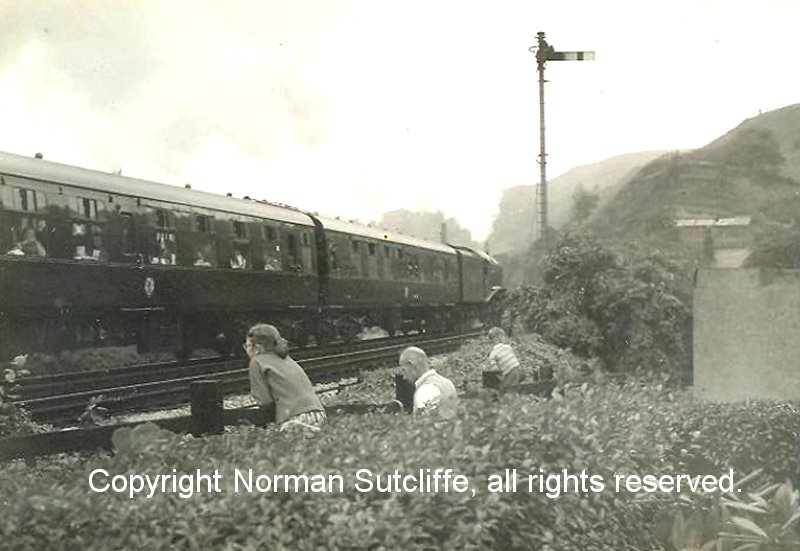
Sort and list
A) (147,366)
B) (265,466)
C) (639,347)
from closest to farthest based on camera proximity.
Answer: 1. (265,466)
2. (147,366)
3. (639,347)

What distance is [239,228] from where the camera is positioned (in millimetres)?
12055

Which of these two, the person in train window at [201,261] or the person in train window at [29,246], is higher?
the person in train window at [29,246]

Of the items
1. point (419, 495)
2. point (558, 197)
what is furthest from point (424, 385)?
point (558, 197)

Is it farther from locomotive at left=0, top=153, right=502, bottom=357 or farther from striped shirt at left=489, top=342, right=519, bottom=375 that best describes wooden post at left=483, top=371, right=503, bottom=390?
locomotive at left=0, top=153, right=502, bottom=357

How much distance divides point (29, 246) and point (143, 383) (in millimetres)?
1951

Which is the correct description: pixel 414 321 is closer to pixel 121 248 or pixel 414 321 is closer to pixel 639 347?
pixel 639 347

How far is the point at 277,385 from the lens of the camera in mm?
5551

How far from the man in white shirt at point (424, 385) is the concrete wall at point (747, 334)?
4.06 m

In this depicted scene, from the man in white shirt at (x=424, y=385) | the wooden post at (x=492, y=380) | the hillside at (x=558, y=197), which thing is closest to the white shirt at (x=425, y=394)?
the man in white shirt at (x=424, y=385)

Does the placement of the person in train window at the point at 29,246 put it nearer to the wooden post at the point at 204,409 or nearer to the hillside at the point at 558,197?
the wooden post at the point at 204,409

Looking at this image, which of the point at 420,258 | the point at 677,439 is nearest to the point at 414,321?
the point at 420,258

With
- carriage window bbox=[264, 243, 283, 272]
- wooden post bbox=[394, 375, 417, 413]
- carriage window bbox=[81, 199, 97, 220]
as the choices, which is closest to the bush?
wooden post bbox=[394, 375, 417, 413]

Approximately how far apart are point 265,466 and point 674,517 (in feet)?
10.1

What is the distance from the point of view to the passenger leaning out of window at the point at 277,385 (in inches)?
218
